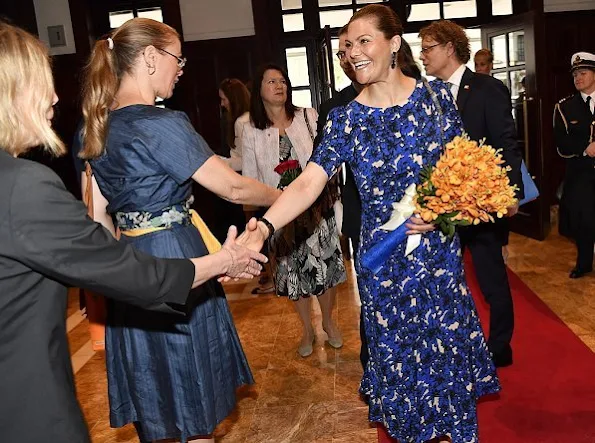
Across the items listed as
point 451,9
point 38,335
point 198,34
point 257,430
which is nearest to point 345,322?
point 257,430

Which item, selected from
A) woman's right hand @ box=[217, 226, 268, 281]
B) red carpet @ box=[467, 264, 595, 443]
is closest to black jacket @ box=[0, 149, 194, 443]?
woman's right hand @ box=[217, 226, 268, 281]

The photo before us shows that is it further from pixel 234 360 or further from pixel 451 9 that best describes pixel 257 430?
pixel 451 9

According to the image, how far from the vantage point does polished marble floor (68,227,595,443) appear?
341cm

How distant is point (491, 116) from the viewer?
3.36 meters

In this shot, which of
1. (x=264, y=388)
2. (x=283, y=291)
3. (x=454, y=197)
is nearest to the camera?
(x=454, y=197)

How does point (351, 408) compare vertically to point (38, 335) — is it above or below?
below

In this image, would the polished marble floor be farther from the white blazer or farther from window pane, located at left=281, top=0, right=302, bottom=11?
window pane, located at left=281, top=0, right=302, bottom=11

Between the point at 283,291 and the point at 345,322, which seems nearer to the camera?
the point at 283,291

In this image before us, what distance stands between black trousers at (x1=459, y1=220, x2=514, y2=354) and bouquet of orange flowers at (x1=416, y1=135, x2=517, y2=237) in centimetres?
118

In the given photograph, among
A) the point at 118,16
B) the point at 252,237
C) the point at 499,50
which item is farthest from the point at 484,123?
the point at 118,16

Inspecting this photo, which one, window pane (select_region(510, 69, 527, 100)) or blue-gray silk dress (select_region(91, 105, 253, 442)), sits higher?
window pane (select_region(510, 69, 527, 100))

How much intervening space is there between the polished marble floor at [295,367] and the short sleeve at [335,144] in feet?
4.77

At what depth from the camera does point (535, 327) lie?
14.5 feet

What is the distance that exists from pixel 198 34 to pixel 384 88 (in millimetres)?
6068
